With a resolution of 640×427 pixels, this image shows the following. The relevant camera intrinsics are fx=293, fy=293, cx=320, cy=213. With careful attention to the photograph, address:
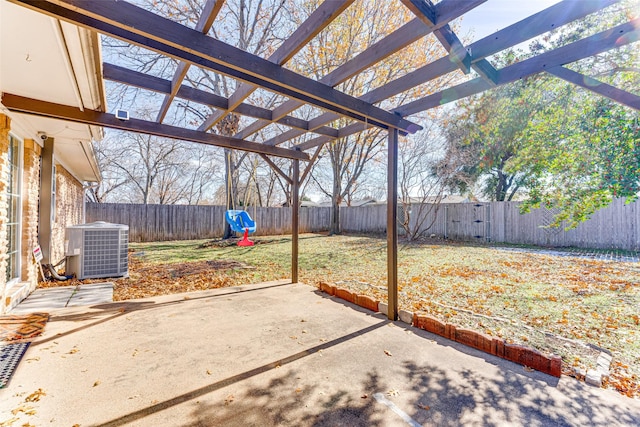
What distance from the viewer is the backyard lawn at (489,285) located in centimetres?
274

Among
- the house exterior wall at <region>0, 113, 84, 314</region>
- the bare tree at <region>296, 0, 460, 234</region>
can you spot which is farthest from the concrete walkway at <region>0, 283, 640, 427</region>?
the bare tree at <region>296, 0, 460, 234</region>

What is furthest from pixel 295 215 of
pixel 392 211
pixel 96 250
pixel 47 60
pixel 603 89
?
pixel 603 89

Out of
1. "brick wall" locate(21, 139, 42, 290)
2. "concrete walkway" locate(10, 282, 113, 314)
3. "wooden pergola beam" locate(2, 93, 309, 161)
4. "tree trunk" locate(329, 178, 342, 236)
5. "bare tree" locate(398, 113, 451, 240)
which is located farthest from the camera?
"tree trunk" locate(329, 178, 342, 236)

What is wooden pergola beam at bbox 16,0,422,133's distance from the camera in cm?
154

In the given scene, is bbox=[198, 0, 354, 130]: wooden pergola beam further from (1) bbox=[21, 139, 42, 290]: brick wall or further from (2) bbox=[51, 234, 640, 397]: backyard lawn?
(1) bbox=[21, 139, 42, 290]: brick wall

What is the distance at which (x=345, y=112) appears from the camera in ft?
9.84

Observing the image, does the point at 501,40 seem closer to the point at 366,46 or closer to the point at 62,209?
the point at 62,209

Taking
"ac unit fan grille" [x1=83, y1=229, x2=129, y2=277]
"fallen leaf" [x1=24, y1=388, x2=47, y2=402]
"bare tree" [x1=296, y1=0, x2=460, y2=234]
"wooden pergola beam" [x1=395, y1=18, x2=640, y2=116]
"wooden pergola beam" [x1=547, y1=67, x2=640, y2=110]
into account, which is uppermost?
"bare tree" [x1=296, y1=0, x2=460, y2=234]

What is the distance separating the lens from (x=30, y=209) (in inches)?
165

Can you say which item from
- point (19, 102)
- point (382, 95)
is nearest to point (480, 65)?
point (382, 95)

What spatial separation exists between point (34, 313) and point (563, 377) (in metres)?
5.04

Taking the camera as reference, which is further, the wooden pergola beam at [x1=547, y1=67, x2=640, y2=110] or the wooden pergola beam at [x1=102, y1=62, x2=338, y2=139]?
the wooden pergola beam at [x1=102, y1=62, x2=338, y2=139]

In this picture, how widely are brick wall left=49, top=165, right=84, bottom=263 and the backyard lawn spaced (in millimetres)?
1442

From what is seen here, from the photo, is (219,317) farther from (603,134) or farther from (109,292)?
(603,134)
